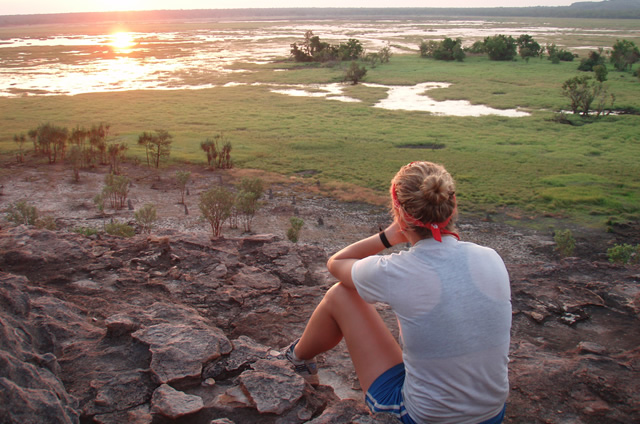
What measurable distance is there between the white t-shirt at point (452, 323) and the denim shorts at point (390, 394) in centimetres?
15

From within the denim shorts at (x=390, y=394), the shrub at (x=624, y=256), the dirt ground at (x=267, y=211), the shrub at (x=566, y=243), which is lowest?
the dirt ground at (x=267, y=211)

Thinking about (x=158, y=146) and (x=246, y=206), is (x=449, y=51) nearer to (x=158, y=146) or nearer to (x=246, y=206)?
(x=158, y=146)

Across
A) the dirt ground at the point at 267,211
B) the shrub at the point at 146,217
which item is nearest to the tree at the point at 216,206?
the dirt ground at the point at 267,211

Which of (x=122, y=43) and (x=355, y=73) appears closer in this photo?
(x=355, y=73)

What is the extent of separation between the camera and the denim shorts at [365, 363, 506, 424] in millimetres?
2289

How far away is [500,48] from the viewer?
145 feet

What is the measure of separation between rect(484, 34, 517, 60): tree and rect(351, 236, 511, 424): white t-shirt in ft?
153

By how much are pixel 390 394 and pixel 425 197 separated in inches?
35.6

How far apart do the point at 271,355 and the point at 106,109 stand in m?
23.8

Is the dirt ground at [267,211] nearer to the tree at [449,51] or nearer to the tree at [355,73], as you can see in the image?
the tree at [355,73]

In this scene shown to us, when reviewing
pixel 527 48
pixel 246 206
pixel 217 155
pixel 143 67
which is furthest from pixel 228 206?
pixel 527 48

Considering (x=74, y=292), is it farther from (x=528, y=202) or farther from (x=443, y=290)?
(x=528, y=202)

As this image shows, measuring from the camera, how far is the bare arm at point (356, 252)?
2499 millimetres

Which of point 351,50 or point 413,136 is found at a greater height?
point 351,50
